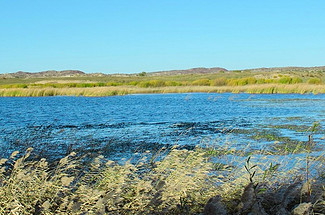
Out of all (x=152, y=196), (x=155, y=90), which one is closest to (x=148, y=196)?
(x=152, y=196)

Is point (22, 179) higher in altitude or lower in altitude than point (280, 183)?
higher

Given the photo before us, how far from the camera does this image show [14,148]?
1113 cm

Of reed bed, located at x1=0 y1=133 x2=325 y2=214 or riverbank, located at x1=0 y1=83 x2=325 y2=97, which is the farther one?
riverbank, located at x1=0 y1=83 x2=325 y2=97

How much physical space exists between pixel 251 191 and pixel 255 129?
422 inches

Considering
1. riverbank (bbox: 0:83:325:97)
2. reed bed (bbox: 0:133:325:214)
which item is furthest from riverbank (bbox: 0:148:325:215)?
riverbank (bbox: 0:83:325:97)

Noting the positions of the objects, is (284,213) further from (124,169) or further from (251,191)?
(124,169)

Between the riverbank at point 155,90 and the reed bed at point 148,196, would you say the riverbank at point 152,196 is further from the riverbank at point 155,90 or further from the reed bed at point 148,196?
the riverbank at point 155,90

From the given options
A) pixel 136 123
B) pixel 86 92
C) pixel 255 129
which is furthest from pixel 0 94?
pixel 255 129

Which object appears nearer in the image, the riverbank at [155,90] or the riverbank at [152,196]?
the riverbank at [152,196]

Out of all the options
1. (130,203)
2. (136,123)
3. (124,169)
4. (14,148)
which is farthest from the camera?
(136,123)

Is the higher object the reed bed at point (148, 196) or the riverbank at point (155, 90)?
the reed bed at point (148, 196)

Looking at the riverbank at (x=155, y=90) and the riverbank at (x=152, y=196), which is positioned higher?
the riverbank at (x=152, y=196)

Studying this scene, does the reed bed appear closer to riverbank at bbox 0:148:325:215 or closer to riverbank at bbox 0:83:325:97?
riverbank at bbox 0:148:325:215

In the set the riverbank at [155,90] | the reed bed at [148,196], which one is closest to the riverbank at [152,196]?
the reed bed at [148,196]
